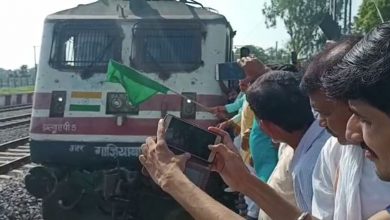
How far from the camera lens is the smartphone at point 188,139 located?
2.60m

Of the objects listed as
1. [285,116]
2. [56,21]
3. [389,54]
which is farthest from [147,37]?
[389,54]

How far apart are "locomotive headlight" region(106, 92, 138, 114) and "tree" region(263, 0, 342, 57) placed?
44.1 meters

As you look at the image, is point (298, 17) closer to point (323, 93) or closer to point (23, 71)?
point (23, 71)

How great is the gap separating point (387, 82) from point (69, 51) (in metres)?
5.79

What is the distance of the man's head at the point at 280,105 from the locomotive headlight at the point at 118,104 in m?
3.63

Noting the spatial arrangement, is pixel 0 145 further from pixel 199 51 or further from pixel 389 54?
pixel 389 54

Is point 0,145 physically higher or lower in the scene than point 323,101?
lower

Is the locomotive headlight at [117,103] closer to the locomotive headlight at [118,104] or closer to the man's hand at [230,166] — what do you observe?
the locomotive headlight at [118,104]

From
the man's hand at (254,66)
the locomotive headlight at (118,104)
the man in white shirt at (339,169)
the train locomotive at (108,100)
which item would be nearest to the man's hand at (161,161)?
the man in white shirt at (339,169)

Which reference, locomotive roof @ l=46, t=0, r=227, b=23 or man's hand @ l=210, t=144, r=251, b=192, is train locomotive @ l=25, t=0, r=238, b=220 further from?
man's hand @ l=210, t=144, r=251, b=192

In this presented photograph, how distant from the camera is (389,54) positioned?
5.73ft

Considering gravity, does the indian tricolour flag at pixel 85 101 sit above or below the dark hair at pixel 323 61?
below

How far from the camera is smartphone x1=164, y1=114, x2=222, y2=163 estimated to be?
8.54 ft

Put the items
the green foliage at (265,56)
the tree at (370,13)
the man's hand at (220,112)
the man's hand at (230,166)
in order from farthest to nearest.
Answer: the tree at (370,13), the green foliage at (265,56), the man's hand at (220,112), the man's hand at (230,166)
